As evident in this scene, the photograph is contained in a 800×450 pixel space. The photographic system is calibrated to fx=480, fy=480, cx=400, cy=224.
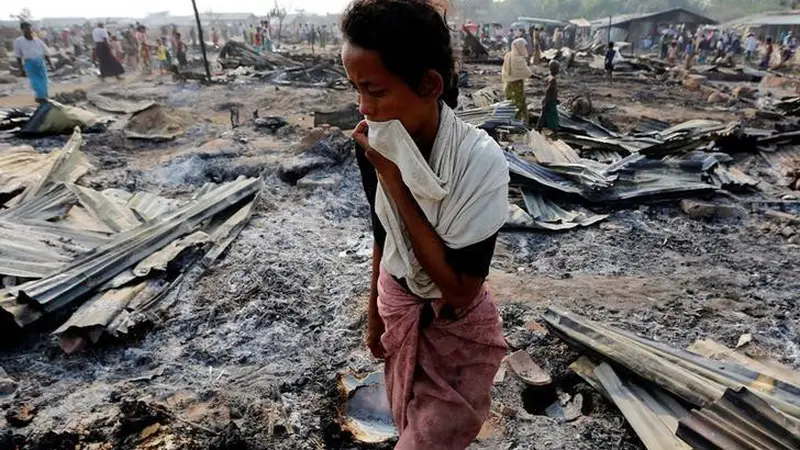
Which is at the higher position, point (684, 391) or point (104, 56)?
point (104, 56)

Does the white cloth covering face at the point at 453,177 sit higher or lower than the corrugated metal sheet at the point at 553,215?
higher

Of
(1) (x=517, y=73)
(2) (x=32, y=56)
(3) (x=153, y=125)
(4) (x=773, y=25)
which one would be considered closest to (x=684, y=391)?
(1) (x=517, y=73)

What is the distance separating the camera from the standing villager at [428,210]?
1.12 m

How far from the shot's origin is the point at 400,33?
108cm

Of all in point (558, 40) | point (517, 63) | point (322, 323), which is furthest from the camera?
point (558, 40)

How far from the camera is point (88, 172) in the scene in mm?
6523

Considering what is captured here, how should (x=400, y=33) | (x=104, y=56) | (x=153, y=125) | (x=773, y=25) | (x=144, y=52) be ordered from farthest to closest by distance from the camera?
(x=773, y=25), (x=144, y=52), (x=104, y=56), (x=153, y=125), (x=400, y=33)

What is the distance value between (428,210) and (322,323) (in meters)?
2.45

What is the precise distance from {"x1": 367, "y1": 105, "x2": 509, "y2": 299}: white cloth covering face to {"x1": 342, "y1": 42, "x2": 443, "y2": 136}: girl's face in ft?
0.10

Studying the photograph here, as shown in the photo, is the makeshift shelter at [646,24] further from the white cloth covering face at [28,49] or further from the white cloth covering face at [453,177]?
the white cloth covering face at [453,177]

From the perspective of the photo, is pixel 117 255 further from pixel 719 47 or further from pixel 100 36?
→ pixel 719 47

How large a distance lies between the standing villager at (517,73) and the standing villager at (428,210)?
7.88 metres

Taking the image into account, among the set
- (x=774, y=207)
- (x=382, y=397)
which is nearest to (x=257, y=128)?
(x=382, y=397)

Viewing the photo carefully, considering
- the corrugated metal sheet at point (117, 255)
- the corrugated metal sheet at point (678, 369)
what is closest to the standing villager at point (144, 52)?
the corrugated metal sheet at point (117, 255)
